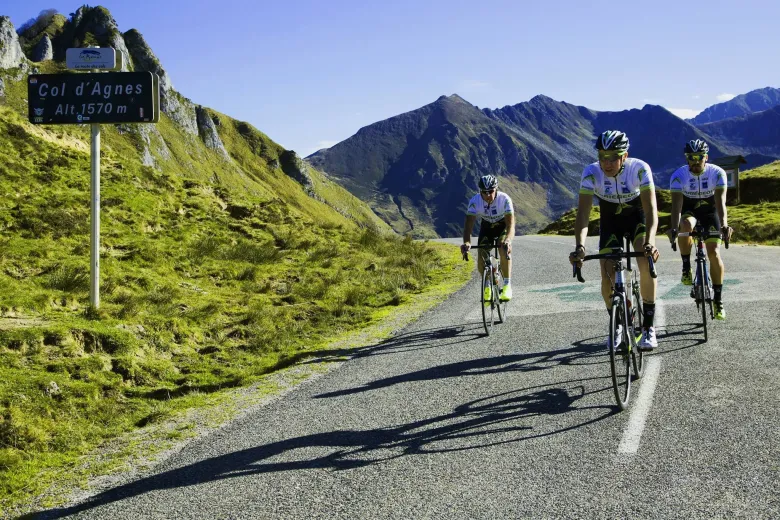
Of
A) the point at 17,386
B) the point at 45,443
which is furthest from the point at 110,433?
the point at 17,386

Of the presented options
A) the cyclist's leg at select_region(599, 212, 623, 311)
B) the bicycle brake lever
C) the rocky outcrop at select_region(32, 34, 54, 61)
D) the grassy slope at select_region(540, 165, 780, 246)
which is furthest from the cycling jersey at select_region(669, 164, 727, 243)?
the rocky outcrop at select_region(32, 34, 54, 61)

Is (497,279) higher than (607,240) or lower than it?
lower

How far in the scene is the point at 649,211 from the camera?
603cm

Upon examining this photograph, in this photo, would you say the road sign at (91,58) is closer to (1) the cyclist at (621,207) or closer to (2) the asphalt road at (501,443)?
(2) the asphalt road at (501,443)

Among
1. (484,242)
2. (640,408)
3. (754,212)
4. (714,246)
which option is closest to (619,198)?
(640,408)

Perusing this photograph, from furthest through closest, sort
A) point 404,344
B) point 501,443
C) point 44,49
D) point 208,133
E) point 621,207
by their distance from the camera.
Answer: point 208,133 → point 44,49 → point 404,344 → point 621,207 → point 501,443

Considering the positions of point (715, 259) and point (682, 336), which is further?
point (715, 259)

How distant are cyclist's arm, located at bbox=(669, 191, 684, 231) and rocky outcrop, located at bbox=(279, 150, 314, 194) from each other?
380 ft

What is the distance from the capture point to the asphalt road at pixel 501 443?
3.96 m

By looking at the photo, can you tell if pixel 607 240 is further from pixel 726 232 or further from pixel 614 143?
pixel 726 232

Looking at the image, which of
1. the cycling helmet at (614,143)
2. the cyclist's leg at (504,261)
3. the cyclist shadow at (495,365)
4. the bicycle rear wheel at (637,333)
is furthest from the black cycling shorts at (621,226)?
the cyclist's leg at (504,261)

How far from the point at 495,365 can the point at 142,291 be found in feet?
22.7

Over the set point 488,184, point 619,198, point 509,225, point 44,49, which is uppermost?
point 44,49

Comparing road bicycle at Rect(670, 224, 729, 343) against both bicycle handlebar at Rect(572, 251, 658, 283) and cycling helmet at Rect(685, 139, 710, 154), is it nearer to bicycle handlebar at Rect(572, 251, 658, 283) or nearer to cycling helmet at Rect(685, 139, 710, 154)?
cycling helmet at Rect(685, 139, 710, 154)
